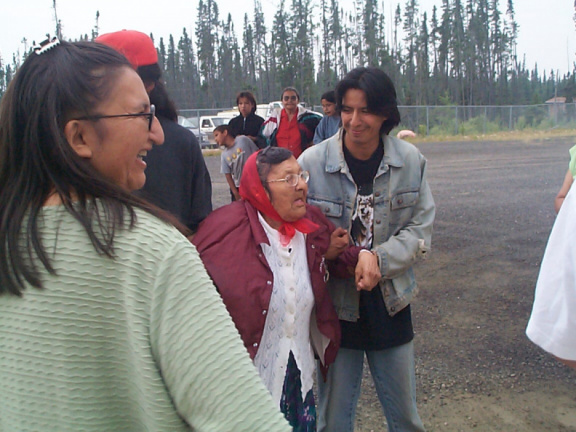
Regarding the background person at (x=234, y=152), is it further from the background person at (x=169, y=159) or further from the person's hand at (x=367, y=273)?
the person's hand at (x=367, y=273)

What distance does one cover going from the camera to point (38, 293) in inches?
42.0

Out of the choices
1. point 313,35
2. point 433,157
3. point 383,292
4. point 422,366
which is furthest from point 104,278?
point 313,35

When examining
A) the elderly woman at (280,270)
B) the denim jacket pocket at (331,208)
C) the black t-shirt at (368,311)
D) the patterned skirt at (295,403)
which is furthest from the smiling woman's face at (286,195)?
the patterned skirt at (295,403)

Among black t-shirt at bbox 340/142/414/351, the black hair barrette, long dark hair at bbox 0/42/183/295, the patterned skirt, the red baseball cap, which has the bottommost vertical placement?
the patterned skirt

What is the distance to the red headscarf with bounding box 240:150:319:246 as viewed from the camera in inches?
103

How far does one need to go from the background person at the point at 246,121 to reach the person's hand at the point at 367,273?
5.40 metres

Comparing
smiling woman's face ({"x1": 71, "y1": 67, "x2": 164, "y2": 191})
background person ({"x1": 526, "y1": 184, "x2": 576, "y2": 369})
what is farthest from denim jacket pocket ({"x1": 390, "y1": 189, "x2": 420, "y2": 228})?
smiling woman's face ({"x1": 71, "y1": 67, "x2": 164, "y2": 191})

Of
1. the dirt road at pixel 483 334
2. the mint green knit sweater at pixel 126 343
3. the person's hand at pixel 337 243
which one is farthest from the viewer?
the dirt road at pixel 483 334

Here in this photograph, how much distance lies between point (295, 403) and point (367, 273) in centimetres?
68

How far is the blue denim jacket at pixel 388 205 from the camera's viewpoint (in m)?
2.91

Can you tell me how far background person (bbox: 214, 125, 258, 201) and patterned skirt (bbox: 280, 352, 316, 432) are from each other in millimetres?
4963

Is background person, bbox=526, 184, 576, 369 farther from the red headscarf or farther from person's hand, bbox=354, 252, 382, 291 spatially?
the red headscarf

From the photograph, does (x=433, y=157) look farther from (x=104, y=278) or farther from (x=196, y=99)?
(x=196, y=99)

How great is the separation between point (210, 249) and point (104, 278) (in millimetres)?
1381
